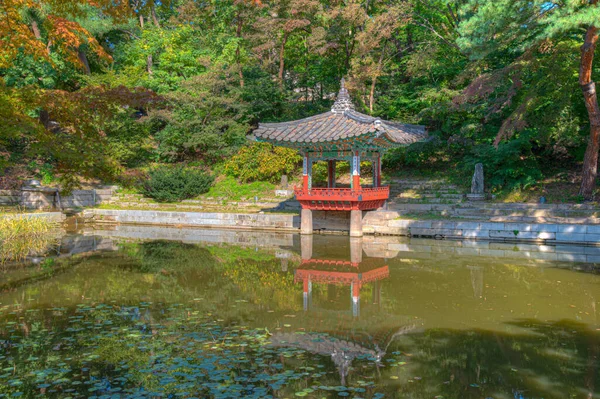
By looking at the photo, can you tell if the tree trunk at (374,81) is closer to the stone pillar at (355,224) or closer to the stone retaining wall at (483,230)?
the stone retaining wall at (483,230)

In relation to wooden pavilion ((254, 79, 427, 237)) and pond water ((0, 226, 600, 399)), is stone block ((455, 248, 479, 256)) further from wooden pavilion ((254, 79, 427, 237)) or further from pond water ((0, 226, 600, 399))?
wooden pavilion ((254, 79, 427, 237))

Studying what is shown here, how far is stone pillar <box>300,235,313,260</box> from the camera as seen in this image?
13.1 m

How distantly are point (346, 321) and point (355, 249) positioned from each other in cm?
662

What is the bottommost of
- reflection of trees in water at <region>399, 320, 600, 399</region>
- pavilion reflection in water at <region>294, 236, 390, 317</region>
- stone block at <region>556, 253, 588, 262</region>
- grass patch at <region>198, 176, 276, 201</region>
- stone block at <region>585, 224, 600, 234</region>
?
reflection of trees in water at <region>399, 320, 600, 399</region>

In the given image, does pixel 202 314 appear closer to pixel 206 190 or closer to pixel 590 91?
pixel 590 91

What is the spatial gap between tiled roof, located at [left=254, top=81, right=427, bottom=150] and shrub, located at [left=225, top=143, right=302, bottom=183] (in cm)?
531

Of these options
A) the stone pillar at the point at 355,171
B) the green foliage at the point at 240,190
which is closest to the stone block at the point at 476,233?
the stone pillar at the point at 355,171

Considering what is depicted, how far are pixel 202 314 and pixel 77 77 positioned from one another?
918 inches

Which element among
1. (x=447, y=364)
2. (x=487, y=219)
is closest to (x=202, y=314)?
(x=447, y=364)

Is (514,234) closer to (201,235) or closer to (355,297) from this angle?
(355,297)

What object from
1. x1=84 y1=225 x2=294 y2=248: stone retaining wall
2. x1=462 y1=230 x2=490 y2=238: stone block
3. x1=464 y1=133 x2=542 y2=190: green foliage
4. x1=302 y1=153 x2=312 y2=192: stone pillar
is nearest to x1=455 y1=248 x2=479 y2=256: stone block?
x1=462 y1=230 x2=490 y2=238: stone block

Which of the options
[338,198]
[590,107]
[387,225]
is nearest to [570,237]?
[590,107]

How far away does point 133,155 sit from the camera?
25.5 meters

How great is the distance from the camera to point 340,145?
53.9 ft
